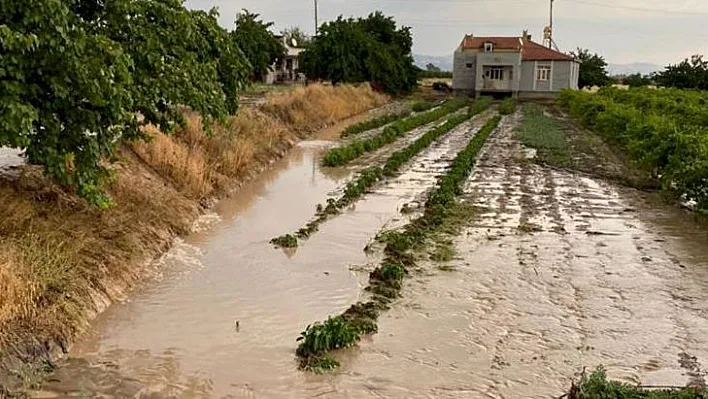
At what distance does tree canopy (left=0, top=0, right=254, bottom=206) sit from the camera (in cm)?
672

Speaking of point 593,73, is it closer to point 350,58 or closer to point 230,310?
point 350,58

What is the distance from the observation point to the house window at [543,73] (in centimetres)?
5850

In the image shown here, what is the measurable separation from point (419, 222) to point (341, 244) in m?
1.87

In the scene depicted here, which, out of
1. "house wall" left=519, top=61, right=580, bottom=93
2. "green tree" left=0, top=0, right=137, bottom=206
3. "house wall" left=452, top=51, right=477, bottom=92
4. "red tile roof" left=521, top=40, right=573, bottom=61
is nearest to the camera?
"green tree" left=0, top=0, right=137, bottom=206

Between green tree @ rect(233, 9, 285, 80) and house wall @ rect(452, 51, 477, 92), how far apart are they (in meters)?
14.2

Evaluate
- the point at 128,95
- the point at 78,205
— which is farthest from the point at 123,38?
the point at 78,205

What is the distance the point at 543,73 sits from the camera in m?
58.7

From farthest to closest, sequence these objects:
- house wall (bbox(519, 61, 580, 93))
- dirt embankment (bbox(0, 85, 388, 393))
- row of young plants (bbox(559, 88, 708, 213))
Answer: house wall (bbox(519, 61, 580, 93)), row of young plants (bbox(559, 88, 708, 213)), dirt embankment (bbox(0, 85, 388, 393))

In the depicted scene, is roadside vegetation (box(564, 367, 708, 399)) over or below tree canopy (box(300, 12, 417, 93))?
below

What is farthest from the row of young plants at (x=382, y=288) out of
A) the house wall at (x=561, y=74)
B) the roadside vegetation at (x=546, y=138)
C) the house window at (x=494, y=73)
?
the house wall at (x=561, y=74)

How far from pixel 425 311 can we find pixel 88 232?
449 centimetres

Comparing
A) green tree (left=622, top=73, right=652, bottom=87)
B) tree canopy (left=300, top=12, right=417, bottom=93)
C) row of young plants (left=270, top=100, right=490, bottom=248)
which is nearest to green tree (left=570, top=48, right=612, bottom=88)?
green tree (left=622, top=73, right=652, bottom=87)

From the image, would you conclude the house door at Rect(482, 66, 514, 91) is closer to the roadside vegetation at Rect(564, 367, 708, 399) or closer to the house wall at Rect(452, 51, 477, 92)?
the house wall at Rect(452, 51, 477, 92)

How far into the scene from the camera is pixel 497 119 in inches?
1462
